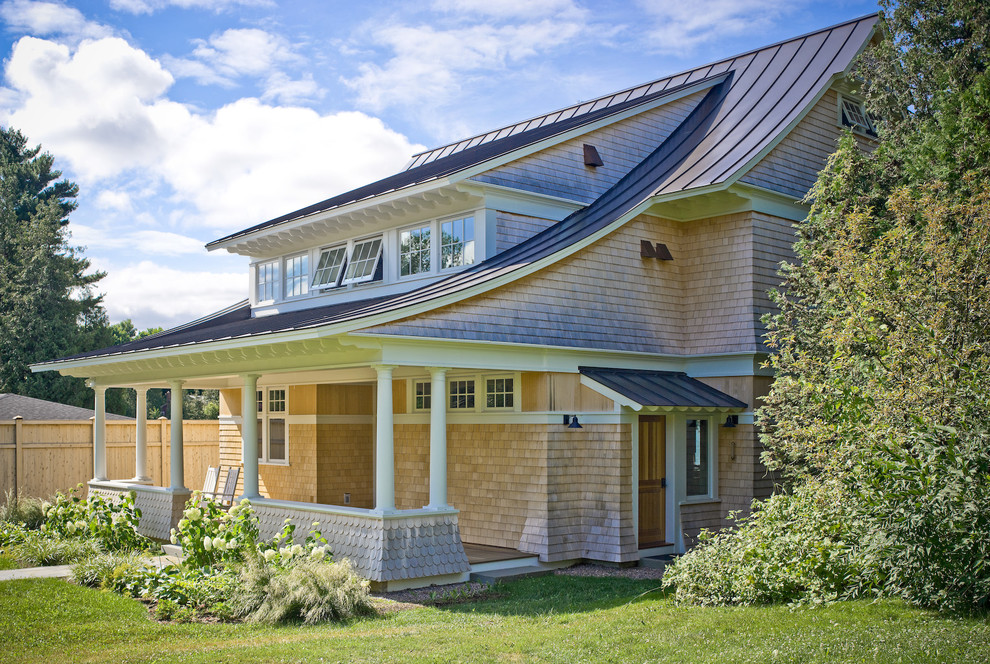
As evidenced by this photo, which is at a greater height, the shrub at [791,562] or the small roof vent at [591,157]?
the small roof vent at [591,157]

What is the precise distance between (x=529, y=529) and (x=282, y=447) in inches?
278

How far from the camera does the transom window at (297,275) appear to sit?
1795 centimetres

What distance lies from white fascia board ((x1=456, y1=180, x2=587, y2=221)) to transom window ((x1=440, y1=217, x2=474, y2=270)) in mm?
552

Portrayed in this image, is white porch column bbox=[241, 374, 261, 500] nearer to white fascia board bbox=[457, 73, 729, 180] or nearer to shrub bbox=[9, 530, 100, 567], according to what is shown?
shrub bbox=[9, 530, 100, 567]

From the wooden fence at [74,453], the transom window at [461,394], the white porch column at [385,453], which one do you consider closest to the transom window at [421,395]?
the transom window at [461,394]

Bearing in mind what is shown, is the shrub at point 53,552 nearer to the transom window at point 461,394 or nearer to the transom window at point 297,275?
the transom window at point 461,394

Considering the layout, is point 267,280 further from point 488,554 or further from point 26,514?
point 488,554

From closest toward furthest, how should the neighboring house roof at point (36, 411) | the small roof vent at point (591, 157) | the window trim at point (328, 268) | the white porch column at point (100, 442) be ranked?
the small roof vent at point (591, 157), the window trim at point (328, 268), the white porch column at point (100, 442), the neighboring house roof at point (36, 411)

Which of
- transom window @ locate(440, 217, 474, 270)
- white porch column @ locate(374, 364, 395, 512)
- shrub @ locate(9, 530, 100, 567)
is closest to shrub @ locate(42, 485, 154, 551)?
shrub @ locate(9, 530, 100, 567)

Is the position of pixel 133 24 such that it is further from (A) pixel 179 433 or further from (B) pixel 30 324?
(B) pixel 30 324

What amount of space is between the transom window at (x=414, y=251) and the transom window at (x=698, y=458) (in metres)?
5.23

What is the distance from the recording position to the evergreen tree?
114ft

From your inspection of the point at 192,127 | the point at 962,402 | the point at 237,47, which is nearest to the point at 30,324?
the point at 192,127

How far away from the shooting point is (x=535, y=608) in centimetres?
974
